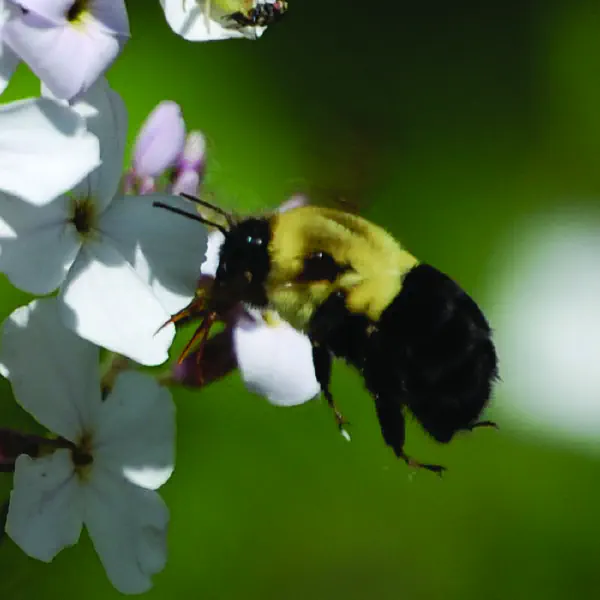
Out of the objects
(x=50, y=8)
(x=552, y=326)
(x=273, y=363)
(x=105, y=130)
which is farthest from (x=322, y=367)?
(x=552, y=326)

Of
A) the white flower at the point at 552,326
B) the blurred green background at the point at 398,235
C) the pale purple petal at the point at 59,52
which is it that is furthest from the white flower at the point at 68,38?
the white flower at the point at 552,326

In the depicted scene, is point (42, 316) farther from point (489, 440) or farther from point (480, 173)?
point (480, 173)

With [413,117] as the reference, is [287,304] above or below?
above

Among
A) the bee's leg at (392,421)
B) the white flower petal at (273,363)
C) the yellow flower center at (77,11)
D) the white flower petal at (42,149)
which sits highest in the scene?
the yellow flower center at (77,11)

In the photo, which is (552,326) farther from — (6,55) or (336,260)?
(6,55)

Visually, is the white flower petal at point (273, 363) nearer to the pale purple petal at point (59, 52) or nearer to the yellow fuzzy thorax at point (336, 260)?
the yellow fuzzy thorax at point (336, 260)

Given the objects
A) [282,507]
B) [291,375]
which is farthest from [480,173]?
[291,375]
